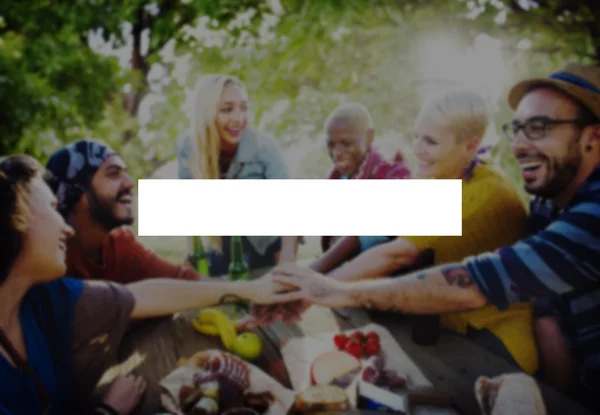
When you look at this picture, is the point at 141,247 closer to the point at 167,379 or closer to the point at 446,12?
the point at 167,379

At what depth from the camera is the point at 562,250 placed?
2.53m

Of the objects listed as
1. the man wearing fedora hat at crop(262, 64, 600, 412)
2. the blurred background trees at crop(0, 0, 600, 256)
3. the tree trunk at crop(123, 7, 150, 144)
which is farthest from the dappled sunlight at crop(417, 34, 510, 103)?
the tree trunk at crop(123, 7, 150, 144)

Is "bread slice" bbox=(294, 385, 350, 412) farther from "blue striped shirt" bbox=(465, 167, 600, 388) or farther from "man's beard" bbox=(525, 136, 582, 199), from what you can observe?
"man's beard" bbox=(525, 136, 582, 199)

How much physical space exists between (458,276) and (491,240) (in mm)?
241

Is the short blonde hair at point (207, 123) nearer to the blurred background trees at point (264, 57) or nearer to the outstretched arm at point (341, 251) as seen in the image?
the blurred background trees at point (264, 57)

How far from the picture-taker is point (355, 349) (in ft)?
8.56

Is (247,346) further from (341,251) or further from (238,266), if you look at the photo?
(341,251)

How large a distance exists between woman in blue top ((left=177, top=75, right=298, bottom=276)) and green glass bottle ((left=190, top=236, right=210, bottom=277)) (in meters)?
0.03

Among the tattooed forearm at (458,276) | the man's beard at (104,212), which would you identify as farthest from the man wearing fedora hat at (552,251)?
the man's beard at (104,212)

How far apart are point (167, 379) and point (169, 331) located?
9.0 inches

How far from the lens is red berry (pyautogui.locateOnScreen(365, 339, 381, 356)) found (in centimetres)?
261

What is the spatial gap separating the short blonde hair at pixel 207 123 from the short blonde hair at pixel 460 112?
0.98m

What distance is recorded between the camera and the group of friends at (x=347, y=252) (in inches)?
98.9

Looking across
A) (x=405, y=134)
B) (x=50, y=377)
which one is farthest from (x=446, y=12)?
(x=50, y=377)
